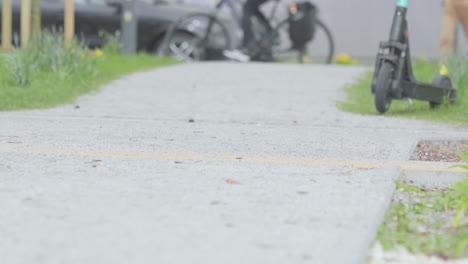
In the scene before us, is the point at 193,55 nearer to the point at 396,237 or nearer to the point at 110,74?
the point at 110,74

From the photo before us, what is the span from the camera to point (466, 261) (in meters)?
2.28

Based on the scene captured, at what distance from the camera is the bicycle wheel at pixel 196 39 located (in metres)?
10.8

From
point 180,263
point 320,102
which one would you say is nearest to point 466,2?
point 320,102

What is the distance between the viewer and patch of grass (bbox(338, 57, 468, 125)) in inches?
236

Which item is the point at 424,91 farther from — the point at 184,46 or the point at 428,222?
the point at 184,46

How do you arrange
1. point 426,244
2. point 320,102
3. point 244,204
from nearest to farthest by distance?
point 426,244 → point 244,204 → point 320,102

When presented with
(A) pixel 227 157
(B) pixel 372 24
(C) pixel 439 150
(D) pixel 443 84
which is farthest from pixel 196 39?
(A) pixel 227 157

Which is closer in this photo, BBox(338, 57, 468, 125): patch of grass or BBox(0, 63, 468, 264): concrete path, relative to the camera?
BBox(0, 63, 468, 264): concrete path

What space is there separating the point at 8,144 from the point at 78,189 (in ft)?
3.90

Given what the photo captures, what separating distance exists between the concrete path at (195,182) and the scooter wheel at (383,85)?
0.14 metres

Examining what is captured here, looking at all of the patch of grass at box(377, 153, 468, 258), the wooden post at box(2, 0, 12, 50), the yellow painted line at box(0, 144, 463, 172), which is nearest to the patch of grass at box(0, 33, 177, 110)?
the wooden post at box(2, 0, 12, 50)

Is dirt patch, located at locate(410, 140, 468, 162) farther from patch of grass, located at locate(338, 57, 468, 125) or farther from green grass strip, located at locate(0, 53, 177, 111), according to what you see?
green grass strip, located at locate(0, 53, 177, 111)

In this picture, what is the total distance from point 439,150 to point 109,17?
22.2 ft

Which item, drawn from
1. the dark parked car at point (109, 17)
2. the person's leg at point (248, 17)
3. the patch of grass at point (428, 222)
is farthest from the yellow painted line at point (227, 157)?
the person's leg at point (248, 17)
